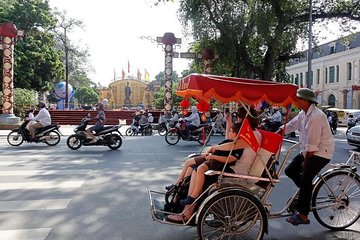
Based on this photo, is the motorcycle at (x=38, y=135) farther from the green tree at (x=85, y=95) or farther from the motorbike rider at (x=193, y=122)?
the green tree at (x=85, y=95)

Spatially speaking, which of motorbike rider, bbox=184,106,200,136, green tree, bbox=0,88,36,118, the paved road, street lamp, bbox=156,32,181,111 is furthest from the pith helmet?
green tree, bbox=0,88,36,118

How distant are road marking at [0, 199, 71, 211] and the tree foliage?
17.1 meters

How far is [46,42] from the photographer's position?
34969mm

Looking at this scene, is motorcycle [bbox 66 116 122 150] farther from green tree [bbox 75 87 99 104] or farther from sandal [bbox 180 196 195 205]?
green tree [bbox 75 87 99 104]

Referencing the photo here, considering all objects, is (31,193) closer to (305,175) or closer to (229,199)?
(229,199)

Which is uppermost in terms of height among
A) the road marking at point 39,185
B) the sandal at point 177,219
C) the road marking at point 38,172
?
the sandal at point 177,219

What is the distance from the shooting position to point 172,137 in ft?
46.9

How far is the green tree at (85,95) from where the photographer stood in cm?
7306

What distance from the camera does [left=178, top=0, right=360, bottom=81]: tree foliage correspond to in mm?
20812

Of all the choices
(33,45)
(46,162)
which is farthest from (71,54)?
(46,162)

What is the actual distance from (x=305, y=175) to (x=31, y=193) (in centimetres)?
434

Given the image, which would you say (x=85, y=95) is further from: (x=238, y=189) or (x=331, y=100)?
(x=238, y=189)

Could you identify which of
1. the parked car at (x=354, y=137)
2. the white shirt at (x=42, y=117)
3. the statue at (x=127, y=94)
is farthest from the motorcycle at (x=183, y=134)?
the statue at (x=127, y=94)

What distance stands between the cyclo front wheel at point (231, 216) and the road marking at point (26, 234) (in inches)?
72.4
